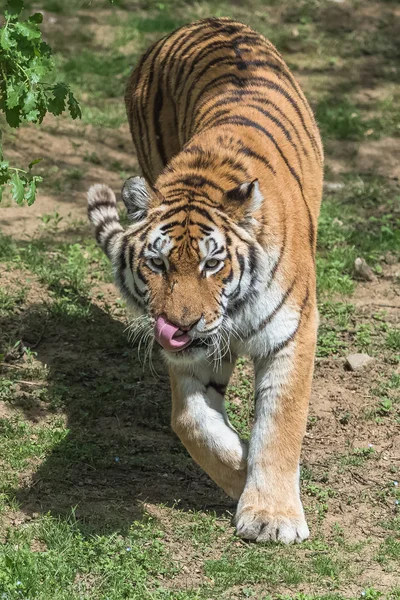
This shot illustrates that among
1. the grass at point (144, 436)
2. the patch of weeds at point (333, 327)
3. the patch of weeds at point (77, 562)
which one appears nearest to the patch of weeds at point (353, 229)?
the grass at point (144, 436)

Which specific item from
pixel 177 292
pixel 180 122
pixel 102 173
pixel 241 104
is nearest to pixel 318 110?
pixel 102 173

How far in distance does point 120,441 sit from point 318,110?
4563mm

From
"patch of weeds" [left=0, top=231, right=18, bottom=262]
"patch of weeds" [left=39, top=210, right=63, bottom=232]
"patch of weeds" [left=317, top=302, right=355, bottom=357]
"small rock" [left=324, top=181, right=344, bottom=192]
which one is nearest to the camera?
"patch of weeds" [left=317, top=302, right=355, bottom=357]

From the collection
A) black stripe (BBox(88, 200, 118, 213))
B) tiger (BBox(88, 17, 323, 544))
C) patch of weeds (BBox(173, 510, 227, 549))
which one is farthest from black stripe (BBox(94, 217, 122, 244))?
patch of weeds (BBox(173, 510, 227, 549))

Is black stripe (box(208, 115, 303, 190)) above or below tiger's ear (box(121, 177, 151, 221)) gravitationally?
above

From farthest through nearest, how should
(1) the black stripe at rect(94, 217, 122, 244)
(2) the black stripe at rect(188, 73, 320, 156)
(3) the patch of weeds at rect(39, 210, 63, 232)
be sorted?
(3) the patch of weeds at rect(39, 210, 63, 232)
(1) the black stripe at rect(94, 217, 122, 244)
(2) the black stripe at rect(188, 73, 320, 156)

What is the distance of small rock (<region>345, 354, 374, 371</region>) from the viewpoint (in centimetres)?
532

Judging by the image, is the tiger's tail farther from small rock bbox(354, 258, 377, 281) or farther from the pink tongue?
small rock bbox(354, 258, 377, 281)

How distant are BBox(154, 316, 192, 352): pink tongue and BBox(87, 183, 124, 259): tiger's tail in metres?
1.12

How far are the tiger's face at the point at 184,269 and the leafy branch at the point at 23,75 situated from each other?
0.48m

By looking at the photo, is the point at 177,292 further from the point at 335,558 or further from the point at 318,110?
the point at 318,110

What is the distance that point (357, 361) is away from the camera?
5.35 meters

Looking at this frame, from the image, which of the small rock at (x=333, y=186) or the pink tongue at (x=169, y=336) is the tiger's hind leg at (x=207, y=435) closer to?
the pink tongue at (x=169, y=336)

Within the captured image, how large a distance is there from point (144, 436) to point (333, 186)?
3.21 metres
